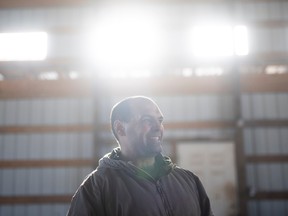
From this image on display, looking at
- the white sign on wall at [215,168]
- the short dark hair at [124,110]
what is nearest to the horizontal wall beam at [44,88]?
the white sign on wall at [215,168]

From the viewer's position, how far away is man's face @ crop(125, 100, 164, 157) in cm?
164

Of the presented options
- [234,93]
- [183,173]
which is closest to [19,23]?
[234,93]

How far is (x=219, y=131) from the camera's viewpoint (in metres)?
7.27

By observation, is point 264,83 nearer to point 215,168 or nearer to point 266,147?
point 266,147

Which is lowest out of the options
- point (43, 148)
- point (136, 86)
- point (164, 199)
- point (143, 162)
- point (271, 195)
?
point (271, 195)

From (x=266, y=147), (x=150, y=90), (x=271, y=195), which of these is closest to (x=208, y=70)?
(x=150, y=90)

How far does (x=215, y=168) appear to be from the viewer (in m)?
6.96

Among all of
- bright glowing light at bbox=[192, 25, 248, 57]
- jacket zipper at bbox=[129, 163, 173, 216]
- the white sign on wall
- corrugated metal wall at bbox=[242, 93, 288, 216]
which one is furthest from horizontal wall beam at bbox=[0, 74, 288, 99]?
jacket zipper at bbox=[129, 163, 173, 216]

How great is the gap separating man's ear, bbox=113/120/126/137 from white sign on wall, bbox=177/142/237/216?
549cm

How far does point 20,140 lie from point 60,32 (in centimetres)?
275

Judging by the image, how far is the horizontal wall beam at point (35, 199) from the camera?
7.07 m

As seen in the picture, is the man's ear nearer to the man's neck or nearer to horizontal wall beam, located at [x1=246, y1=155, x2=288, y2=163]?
the man's neck

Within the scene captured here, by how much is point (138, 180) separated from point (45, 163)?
610 cm

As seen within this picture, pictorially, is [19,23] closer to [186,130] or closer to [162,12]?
[162,12]
